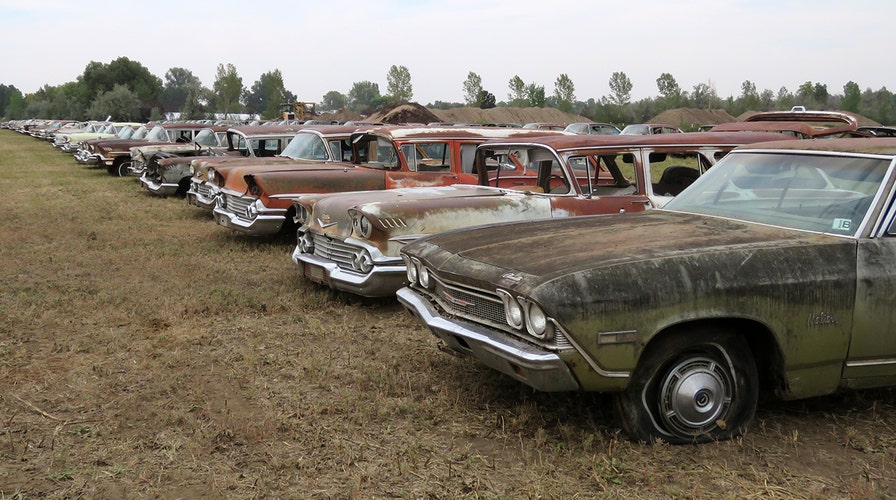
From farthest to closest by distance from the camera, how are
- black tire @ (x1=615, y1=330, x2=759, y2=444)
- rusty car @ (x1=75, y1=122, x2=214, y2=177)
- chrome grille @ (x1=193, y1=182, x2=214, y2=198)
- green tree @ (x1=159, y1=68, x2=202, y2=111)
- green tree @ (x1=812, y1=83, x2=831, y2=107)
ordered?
1. green tree @ (x1=159, y1=68, x2=202, y2=111)
2. green tree @ (x1=812, y1=83, x2=831, y2=107)
3. rusty car @ (x1=75, y1=122, x2=214, y2=177)
4. chrome grille @ (x1=193, y1=182, x2=214, y2=198)
5. black tire @ (x1=615, y1=330, x2=759, y2=444)

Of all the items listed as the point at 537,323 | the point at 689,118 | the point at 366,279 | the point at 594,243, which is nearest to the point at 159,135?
the point at 366,279

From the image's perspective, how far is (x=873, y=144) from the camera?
4625 millimetres

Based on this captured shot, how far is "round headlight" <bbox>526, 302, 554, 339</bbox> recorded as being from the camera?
12.0 feet

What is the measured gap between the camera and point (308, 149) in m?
11.9

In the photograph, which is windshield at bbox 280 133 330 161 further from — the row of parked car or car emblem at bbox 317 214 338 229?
the row of parked car

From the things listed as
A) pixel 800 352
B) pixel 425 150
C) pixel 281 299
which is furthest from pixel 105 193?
pixel 800 352

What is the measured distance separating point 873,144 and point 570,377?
2.42 metres

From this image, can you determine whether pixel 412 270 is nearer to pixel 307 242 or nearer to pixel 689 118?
pixel 307 242

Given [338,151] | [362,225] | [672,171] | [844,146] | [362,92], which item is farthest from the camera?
[362,92]

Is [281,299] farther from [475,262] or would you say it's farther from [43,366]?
[475,262]

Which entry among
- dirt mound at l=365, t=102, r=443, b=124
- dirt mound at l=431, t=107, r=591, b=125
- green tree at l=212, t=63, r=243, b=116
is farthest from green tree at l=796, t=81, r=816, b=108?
green tree at l=212, t=63, r=243, b=116

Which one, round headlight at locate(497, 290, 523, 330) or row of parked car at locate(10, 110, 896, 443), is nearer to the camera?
row of parked car at locate(10, 110, 896, 443)

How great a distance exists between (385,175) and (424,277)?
195 inches

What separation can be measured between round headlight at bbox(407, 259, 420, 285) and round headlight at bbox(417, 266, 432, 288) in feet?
0.26
